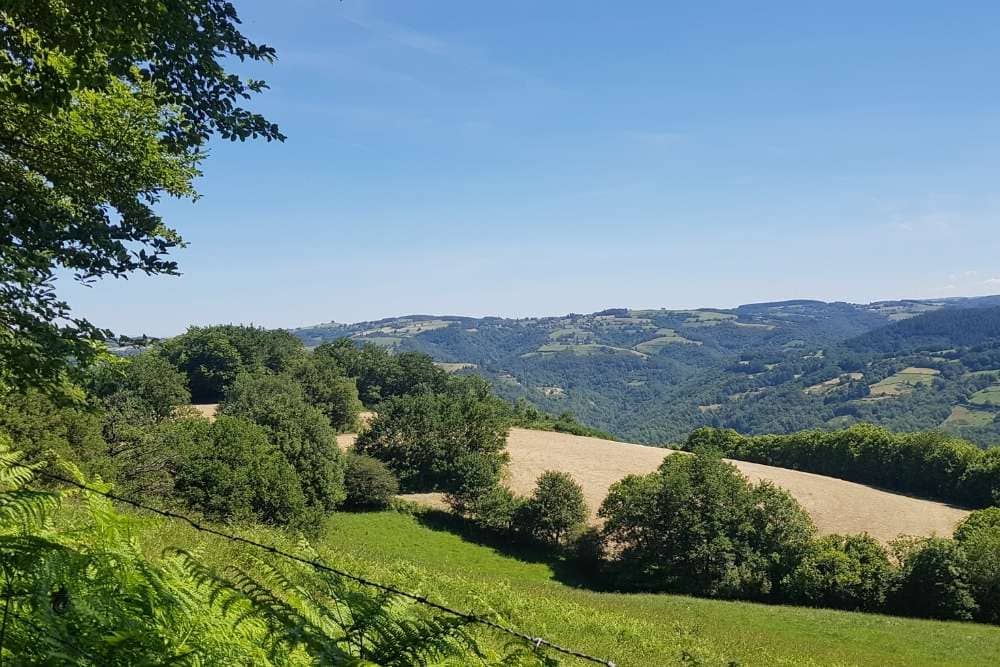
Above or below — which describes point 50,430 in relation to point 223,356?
below

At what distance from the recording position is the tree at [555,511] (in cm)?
4697

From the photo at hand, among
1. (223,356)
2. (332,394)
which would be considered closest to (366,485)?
(332,394)

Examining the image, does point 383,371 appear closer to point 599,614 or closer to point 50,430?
point 50,430

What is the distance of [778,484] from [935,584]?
26462mm

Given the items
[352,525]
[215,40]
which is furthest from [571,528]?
[215,40]

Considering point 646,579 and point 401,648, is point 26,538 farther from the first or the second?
point 646,579

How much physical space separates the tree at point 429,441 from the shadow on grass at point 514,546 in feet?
13.2

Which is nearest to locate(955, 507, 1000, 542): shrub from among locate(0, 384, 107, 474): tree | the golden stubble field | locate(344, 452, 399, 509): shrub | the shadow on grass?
the golden stubble field

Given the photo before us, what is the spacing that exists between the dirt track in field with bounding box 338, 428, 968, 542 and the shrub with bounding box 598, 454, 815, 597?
11128 mm

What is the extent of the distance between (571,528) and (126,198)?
43.6 metres

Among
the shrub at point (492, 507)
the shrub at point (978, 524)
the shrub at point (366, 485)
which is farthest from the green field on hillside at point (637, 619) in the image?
the shrub at point (978, 524)

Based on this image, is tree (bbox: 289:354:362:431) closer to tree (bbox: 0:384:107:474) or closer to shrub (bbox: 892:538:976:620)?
tree (bbox: 0:384:107:474)

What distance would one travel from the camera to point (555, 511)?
46.9 m

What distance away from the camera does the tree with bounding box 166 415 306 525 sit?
3238 cm
